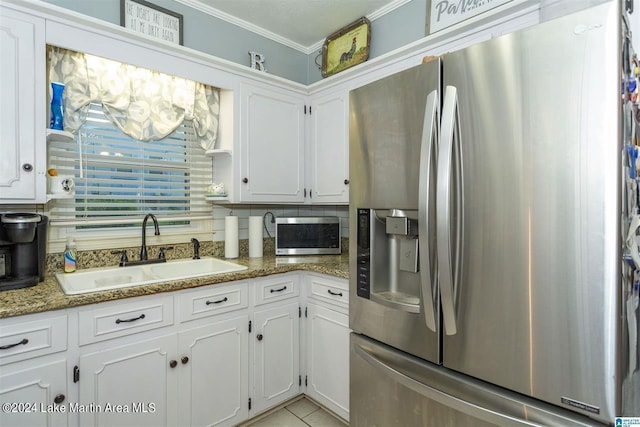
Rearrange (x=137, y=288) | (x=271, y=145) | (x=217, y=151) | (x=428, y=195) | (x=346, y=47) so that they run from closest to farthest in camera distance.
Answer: (x=428, y=195) → (x=137, y=288) → (x=217, y=151) → (x=271, y=145) → (x=346, y=47)

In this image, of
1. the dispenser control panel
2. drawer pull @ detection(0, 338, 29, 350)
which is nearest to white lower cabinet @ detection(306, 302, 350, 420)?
the dispenser control panel

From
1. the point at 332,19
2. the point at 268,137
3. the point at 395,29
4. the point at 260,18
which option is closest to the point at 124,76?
the point at 268,137

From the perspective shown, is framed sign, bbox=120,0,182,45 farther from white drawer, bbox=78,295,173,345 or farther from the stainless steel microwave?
white drawer, bbox=78,295,173,345

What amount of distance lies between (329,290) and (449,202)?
3.60 ft

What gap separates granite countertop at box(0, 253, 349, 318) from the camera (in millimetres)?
1288

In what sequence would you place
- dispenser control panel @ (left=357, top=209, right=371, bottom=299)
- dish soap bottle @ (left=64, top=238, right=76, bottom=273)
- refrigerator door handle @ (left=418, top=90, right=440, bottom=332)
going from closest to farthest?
1. refrigerator door handle @ (left=418, top=90, right=440, bottom=332)
2. dispenser control panel @ (left=357, top=209, right=371, bottom=299)
3. dish soap bottle @ (left=64, top=238, right=76, bottom=273)

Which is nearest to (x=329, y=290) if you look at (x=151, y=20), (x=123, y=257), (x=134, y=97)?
(x=123, y=257)

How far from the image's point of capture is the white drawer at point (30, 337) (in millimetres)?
1232

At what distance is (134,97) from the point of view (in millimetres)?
2057

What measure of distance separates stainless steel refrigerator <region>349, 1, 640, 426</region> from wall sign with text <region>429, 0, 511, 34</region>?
1067 mm

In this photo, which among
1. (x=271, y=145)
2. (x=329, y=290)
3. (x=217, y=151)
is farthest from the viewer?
(x=271, y=145)

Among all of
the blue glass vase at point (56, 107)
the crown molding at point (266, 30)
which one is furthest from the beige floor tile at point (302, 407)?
the crown molding at point (266, 30)

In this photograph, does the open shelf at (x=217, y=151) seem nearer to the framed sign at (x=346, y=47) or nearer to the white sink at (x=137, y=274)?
the white sink at (x=137, y=274)

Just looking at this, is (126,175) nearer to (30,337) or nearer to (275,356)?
(30,337)
